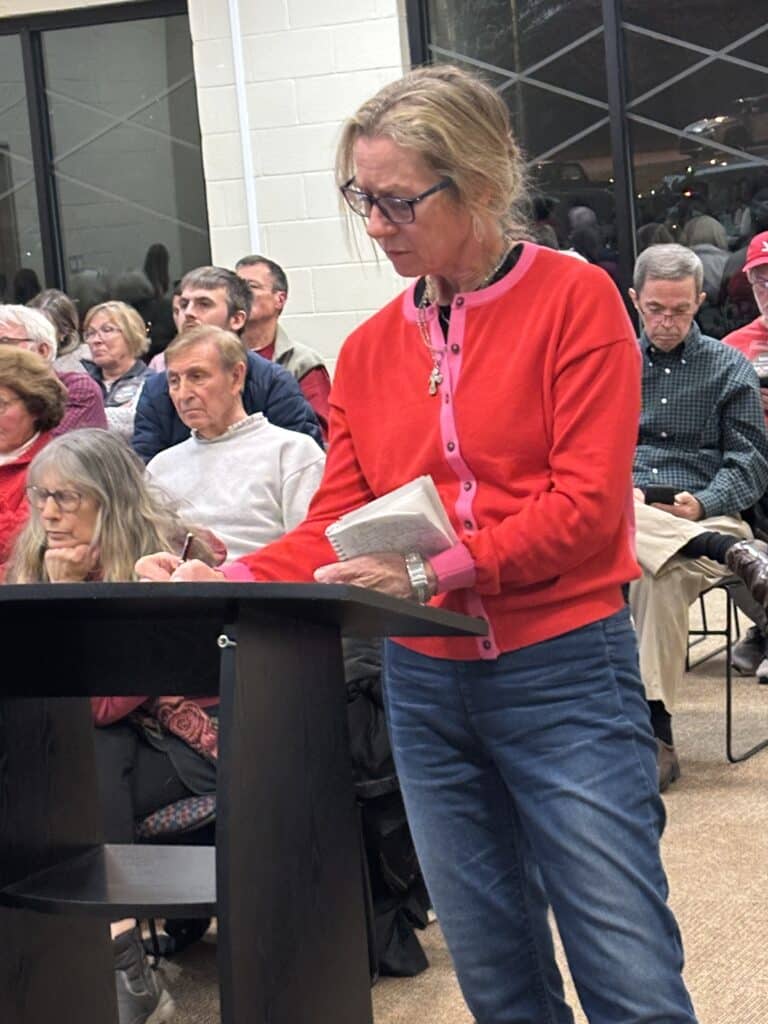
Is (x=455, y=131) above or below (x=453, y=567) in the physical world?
above

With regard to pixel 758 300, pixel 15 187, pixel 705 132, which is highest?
pixel 15 187

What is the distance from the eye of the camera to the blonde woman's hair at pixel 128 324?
5.70m

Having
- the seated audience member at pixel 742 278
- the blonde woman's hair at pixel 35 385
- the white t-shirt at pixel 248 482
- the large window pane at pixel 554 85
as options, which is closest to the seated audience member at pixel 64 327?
the large window pane at pixel 554 85

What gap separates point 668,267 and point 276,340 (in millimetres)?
1377

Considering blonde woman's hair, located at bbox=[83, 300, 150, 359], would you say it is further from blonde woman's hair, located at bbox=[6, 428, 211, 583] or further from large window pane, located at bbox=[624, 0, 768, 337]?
blonde woman's hair, located at bbox=[6, 428, 211, 583]

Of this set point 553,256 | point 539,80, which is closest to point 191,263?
point 539,80

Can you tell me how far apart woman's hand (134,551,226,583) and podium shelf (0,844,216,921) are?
0.32m

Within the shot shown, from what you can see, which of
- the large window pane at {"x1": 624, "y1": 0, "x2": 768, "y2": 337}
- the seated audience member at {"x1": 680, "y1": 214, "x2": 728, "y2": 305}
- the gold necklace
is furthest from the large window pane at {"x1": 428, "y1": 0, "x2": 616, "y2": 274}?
the gold necklace

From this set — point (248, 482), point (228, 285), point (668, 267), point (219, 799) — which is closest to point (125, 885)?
point (219, 799)

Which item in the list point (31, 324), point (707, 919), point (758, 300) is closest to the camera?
point (707, 919)

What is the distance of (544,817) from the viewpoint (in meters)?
1.64

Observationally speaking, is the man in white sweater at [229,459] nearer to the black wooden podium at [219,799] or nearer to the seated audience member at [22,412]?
the seated audience member at [22,412]

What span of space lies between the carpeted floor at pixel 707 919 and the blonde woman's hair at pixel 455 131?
1493 mm

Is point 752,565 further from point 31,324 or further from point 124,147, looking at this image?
point 124,147
